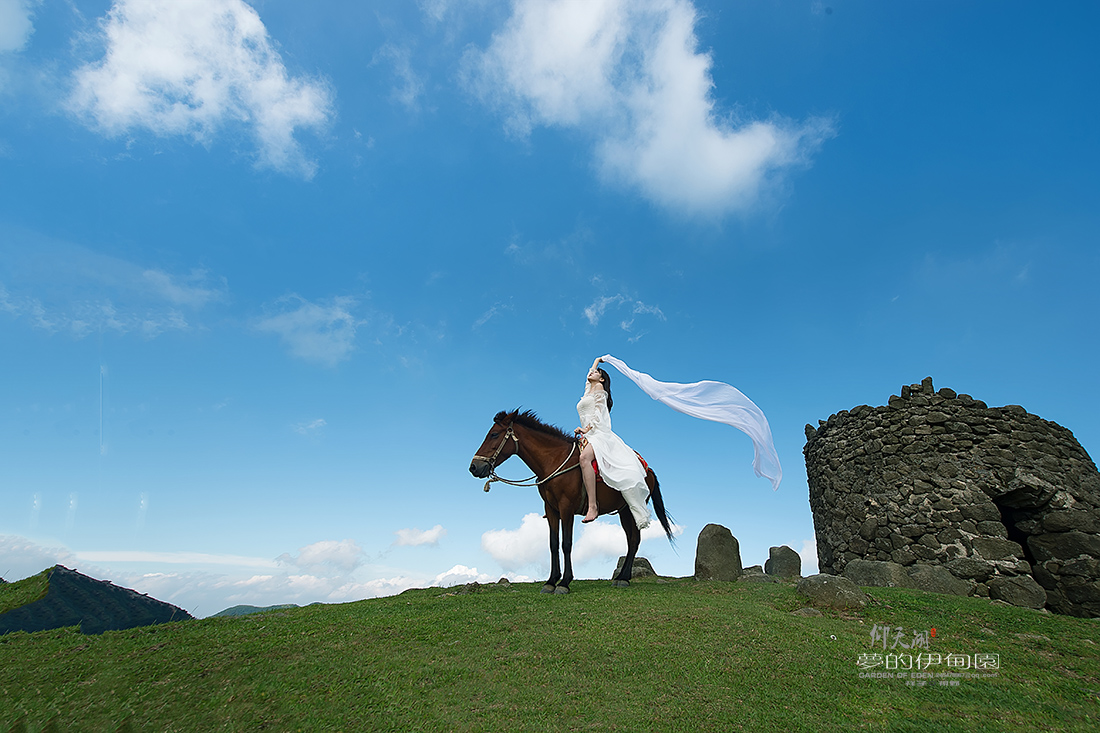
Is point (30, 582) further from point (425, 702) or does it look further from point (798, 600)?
point (798, 600)

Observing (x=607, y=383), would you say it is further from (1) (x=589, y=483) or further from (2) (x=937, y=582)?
(2) (x=937, y=582)

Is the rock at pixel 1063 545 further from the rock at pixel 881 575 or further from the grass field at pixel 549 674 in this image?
the grass field at pixel 549 674

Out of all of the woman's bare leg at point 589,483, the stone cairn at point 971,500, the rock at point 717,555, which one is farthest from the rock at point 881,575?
the woman's bare leg at point 589,483

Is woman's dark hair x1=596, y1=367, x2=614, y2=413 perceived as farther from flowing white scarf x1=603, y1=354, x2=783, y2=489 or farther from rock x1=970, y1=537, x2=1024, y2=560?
rock x1=970, y1=537, x2=1024, y2=560

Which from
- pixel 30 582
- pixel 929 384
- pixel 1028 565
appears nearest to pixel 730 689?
pixel 30 582

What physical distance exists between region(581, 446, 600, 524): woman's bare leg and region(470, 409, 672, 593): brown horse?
0.16 meters

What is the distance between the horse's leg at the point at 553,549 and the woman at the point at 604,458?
0.53 metres

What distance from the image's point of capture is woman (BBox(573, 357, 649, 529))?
32.7ft

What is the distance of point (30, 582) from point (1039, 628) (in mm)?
14006

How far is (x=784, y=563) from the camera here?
13.7m

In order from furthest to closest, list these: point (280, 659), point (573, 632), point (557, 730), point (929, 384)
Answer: point (929, 384), point (573, 632), point (280, 659), point (557, 730)

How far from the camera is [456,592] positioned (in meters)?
10.4

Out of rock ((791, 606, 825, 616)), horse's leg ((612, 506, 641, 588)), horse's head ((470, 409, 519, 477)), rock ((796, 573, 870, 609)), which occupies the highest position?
horse's head ((470, 409, 519, 477))

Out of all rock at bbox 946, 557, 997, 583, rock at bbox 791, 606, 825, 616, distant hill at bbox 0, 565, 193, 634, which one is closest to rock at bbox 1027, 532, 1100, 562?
rock at bbox 946, 557, 997, 583
